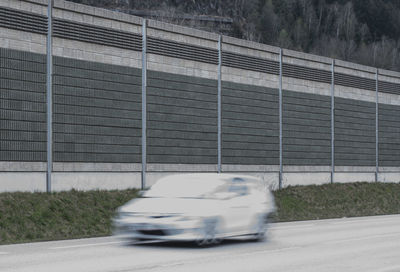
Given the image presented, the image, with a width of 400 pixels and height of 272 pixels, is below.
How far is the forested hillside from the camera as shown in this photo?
437 ft

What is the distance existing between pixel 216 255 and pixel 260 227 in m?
3.52

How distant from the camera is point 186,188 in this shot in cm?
1641

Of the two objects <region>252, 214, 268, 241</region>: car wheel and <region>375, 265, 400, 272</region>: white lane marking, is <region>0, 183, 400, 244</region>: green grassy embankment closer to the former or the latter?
<region>252, 214, 268, 241</region>: car wheel

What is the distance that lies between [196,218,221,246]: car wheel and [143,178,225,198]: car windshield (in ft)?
2.40

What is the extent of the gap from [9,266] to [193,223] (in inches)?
162

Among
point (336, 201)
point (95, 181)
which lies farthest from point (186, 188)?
point (336, 201)

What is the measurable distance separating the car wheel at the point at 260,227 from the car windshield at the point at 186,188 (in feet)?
4.62

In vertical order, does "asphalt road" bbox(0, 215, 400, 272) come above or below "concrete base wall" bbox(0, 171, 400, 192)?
below

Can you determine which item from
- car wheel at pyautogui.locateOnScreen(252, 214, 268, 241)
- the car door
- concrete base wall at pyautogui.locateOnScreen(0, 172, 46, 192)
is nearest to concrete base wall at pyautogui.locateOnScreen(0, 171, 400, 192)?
concrete base wall at pyautogui.locateOnScreen(0, 172, 46, 192)

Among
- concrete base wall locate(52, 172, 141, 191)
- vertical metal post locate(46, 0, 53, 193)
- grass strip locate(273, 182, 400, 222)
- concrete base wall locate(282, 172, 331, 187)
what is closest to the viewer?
vertical metal post locate(46, 0, 53, 193)

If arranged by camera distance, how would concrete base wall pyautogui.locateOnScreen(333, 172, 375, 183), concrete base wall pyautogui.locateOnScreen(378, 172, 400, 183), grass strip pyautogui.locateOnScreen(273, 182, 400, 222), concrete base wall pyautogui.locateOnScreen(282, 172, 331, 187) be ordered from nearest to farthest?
grass strip pyautogui.locateOnScreen(273, 182, 400, 222)
concrete base wall pyautogui.locateOnScreen(282, 172, 331, 187)
concrete base wall pyautogui.locateOnScreen(333, 172, 375, 183)
concrete base wall pyautogui.locateOnScreen(378, 172, 400, 183)

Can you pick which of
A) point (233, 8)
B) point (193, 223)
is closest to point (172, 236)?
point (193, 223)

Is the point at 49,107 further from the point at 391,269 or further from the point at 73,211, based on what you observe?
the point at 391,269

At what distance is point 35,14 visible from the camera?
25.1m
